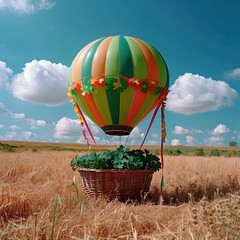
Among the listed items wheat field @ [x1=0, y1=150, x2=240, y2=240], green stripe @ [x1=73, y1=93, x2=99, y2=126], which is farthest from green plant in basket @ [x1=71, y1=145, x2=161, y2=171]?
green stripe @ [x1=73, y1=93, x2=99, y2=126]

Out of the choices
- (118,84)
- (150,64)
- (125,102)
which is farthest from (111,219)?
(150,64)

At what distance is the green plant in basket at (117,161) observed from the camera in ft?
14.1

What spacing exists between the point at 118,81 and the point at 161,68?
3.54 feet

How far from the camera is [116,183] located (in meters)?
4.20

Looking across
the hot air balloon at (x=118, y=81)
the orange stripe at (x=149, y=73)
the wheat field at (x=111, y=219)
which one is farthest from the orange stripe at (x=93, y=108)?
the wheat field at (x=111, y=219)

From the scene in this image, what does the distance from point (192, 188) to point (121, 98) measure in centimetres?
223

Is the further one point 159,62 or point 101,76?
point 159,62

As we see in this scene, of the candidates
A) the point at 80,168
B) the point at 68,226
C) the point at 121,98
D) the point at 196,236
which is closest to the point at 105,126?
the point at 121,98

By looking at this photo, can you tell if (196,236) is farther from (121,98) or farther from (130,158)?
(121,98)

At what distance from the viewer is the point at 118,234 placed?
2.33m

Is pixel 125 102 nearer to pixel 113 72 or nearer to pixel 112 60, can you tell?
pixel 113 72

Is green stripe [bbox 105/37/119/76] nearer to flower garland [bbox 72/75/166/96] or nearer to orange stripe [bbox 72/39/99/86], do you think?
flower garland [bbox 72/75/166/96]

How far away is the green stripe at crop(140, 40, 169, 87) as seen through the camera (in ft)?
18.1

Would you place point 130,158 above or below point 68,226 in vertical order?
above
